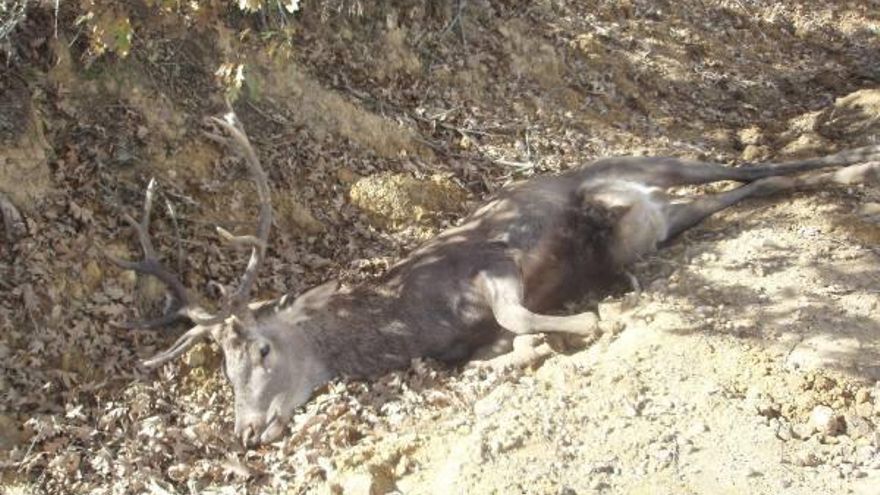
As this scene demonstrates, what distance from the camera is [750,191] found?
7598mm

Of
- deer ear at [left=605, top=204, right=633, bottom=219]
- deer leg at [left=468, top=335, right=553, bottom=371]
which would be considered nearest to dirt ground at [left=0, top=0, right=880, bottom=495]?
deer leg at [left=468, top=335, right=553, bottom=371]

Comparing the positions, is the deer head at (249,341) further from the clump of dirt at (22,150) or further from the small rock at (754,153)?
the small rock at (754,153)

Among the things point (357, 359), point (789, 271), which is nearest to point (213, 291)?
point (357, 359)

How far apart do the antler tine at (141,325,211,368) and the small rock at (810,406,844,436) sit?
3937 millimetres

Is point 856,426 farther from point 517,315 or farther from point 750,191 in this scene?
point 750,191

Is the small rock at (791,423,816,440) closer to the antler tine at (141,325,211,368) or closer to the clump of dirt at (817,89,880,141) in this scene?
the antler tine at (141,325,211,368)

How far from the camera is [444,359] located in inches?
267

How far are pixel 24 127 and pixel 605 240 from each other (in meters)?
4.68

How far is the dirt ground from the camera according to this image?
17.8ft

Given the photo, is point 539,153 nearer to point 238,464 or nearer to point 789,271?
point 789,271

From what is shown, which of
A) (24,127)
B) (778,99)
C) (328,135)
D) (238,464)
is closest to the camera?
(238,464)

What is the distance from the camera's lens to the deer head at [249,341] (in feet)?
20.5

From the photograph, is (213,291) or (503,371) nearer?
(503,371)

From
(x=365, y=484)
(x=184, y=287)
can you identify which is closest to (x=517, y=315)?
(x=365, y=484)
